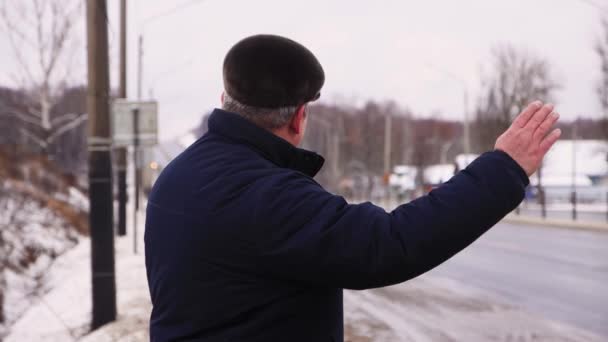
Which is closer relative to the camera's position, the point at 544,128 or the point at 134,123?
the point at 544,128

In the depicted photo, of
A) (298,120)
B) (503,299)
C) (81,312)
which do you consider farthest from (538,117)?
(503,299)

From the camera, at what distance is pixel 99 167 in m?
7.22

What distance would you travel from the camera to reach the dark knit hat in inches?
64.2

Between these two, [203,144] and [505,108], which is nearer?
[203,144]

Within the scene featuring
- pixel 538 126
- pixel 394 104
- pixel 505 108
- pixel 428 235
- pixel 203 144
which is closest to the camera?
pixel 428 235

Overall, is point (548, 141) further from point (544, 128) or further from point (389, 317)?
point (389, 317)

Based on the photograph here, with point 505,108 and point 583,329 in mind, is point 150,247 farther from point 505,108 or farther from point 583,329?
point 505,108

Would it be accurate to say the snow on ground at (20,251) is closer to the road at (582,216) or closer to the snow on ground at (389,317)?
the snow on ground at (389,317)

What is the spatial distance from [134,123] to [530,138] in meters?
8.89

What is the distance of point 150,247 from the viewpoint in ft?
5.80

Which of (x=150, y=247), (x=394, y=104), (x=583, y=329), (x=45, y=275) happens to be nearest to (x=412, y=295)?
(x=583, y=329)

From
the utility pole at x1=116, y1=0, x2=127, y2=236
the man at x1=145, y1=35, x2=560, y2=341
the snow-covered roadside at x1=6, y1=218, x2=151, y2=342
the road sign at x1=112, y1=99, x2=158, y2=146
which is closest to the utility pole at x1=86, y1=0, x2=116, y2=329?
the snow-covered roadside at x1=6, y1=218, x2=151, y2=342

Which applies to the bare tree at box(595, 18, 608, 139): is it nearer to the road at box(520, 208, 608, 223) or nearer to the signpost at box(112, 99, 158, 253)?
the road at box(520, 208, 608, 223)

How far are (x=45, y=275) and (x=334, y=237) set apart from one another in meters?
12.1
